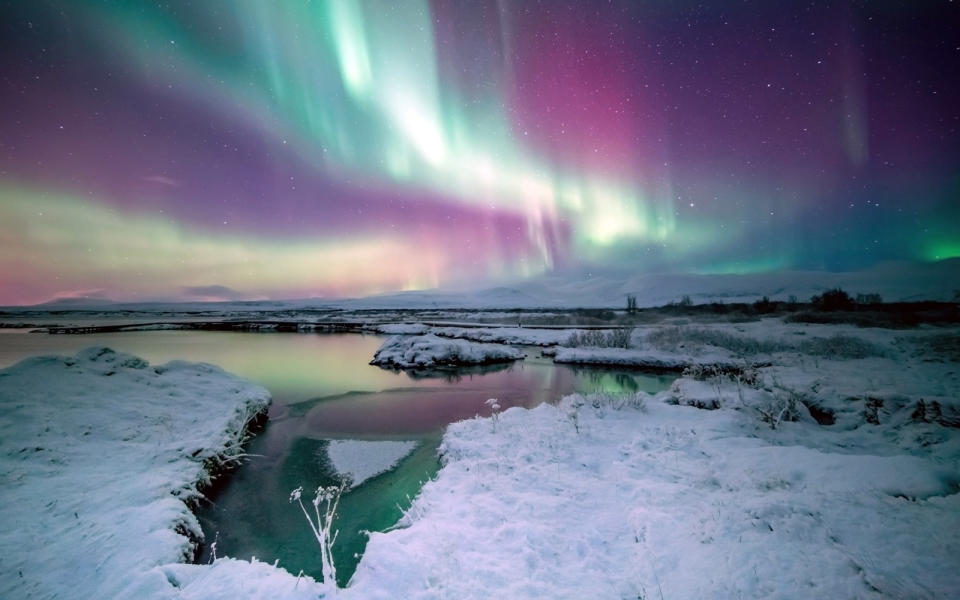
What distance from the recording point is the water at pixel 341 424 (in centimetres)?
861

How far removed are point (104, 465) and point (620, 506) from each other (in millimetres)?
13325

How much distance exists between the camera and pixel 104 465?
31.0ft

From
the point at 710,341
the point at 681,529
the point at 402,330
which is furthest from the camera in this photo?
the point at 402,330

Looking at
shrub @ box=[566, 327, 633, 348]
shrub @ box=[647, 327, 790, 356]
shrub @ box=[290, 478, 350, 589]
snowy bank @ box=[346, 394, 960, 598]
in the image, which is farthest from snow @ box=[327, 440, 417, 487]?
shrub @ box=[647, 327, 790, 356]

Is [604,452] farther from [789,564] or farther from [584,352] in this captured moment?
[584,352]

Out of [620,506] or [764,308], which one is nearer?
[620,506]

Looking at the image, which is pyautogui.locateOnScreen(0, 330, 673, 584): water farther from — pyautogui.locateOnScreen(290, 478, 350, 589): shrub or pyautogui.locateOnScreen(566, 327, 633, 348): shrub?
pyautogui.locateOnScreen(566, 327, 633, 348): shrub

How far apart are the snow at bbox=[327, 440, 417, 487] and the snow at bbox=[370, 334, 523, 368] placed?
17743mm

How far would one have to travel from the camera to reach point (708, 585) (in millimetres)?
5062

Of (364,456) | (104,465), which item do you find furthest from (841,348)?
(104,465)

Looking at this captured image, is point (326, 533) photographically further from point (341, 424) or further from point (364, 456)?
point (341, 424)

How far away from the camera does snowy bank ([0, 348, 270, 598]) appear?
579 cm

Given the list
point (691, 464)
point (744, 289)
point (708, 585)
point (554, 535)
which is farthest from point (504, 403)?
point (744, 289)

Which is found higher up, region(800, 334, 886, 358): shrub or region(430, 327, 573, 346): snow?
region(800, 334, 886, 358): shrub
